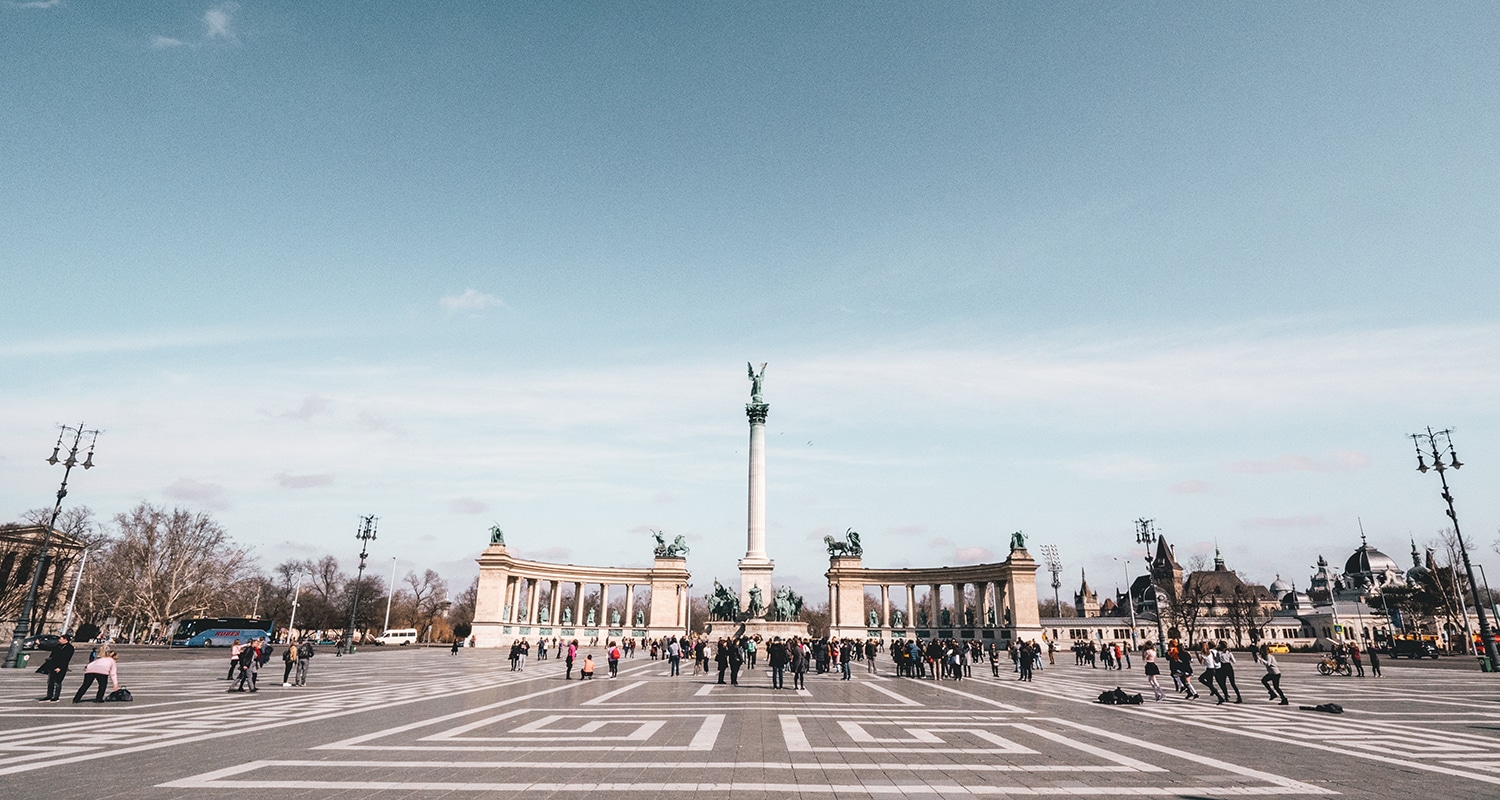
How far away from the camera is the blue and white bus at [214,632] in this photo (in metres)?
61.9

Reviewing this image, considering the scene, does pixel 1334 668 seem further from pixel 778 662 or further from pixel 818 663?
pixel 778 662

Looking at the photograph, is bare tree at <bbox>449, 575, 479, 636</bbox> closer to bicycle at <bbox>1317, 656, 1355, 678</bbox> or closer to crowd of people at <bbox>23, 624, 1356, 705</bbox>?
crowd of people at <bbox>23, 624, 1356, 705</bbox>

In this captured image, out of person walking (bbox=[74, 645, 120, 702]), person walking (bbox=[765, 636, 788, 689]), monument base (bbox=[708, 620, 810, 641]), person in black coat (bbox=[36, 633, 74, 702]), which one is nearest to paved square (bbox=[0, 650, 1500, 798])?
person in black coat (bbox=[36, 633, 74, 702])

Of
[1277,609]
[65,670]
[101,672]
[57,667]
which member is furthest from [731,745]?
[1277,609]

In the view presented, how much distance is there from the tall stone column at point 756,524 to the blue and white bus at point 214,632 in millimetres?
41635

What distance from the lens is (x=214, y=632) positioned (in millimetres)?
63062

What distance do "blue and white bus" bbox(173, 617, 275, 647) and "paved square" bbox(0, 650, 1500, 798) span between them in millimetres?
46050

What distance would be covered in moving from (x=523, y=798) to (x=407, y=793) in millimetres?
1474

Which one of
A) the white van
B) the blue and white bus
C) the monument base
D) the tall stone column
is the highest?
the tall stone column

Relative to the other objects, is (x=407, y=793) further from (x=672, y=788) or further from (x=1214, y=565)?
(x=1214, y=565)

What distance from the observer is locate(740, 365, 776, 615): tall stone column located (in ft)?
199

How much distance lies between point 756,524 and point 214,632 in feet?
162

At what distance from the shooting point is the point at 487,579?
70.5 m

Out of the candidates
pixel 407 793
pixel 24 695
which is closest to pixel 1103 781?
pixel 407 793
